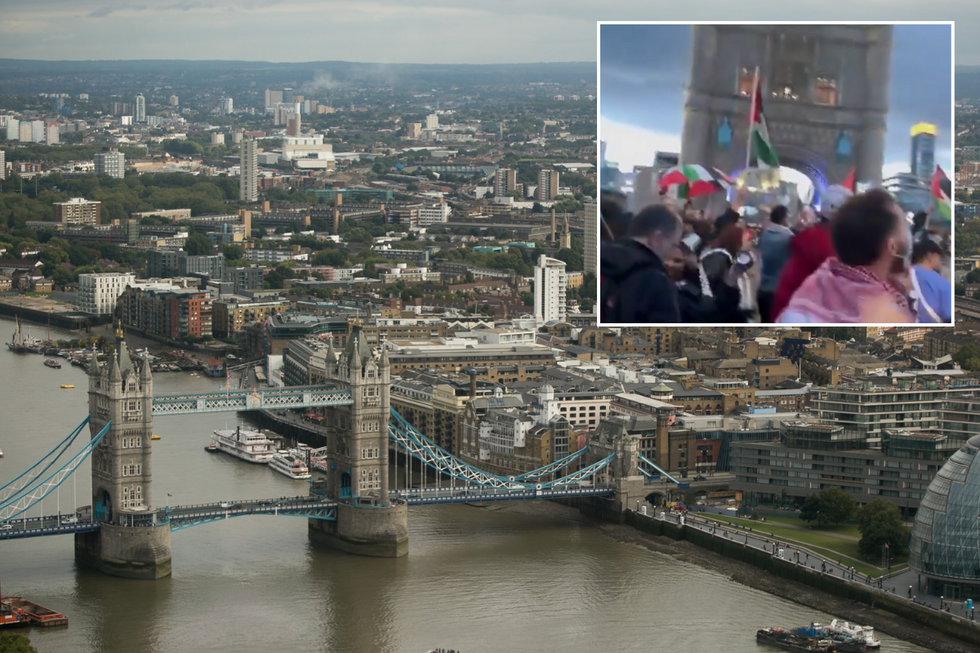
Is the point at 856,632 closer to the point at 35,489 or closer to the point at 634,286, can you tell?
the point at 634,286

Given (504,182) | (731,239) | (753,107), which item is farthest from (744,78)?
(504,182)

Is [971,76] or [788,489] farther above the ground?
[971,76]

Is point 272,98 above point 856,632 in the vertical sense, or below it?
above

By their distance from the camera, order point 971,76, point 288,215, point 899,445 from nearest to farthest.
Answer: point 899,445
point 971,76
point 288,215

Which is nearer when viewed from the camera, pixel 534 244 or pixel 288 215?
pixel 534 244

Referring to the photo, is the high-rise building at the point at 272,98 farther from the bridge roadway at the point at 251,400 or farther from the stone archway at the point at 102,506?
the stone archway at the point at 102,506

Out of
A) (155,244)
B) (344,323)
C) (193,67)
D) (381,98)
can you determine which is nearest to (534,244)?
(155,244)

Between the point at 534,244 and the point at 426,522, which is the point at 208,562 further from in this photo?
the point at 534,244
